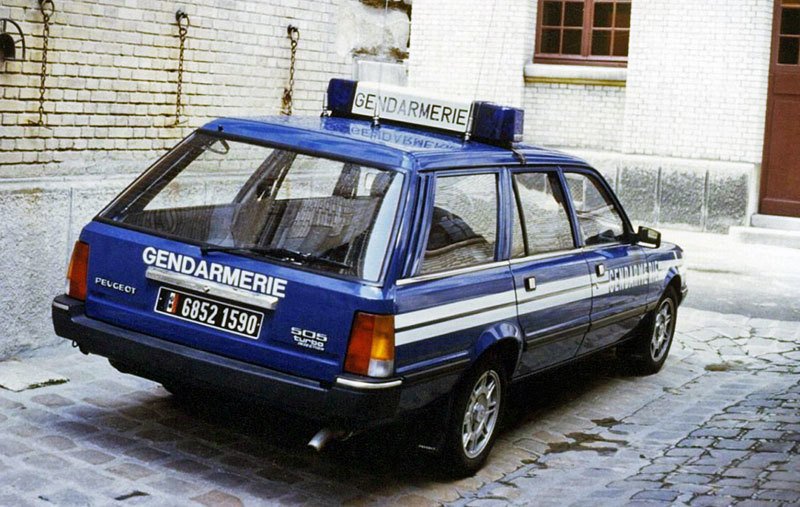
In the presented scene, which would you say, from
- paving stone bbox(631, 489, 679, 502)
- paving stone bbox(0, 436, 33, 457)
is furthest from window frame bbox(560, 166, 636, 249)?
paving stone bbox(0, 436, 33, 457)

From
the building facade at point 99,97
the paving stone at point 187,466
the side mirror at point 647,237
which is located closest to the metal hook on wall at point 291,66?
the building facade at point 99,97

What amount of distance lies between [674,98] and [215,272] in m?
12.6

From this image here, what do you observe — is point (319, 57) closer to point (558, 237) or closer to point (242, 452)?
point (558, 237)

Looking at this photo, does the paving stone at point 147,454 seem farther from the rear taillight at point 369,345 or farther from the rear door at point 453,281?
the rear door at point 453,281

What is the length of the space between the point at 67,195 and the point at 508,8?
12.0m

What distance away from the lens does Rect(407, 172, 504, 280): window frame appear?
18.0ft

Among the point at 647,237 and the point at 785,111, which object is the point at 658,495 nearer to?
the point at 647,237

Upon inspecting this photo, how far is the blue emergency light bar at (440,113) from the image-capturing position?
6551mm

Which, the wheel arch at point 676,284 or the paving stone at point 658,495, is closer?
the paving stone at point 658,495

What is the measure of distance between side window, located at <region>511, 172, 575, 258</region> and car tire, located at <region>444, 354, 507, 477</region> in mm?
664

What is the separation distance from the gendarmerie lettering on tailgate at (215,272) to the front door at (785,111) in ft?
41.5

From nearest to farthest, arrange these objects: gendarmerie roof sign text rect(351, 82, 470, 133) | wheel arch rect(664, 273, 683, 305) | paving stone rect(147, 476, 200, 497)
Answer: paving stone rect(147, 476, 200, 497) < gendarmerie roof sign text rect(351, 82, 470, 133) < wheel arch rect(664, 273, 683, 305)

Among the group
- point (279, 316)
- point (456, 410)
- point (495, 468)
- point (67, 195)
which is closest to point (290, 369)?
point (279, 316)

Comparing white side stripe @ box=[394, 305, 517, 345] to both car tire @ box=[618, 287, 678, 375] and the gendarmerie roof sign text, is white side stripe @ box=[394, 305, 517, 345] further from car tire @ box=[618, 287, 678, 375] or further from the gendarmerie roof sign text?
car tire @ box=[618, 287, 678, 375]
